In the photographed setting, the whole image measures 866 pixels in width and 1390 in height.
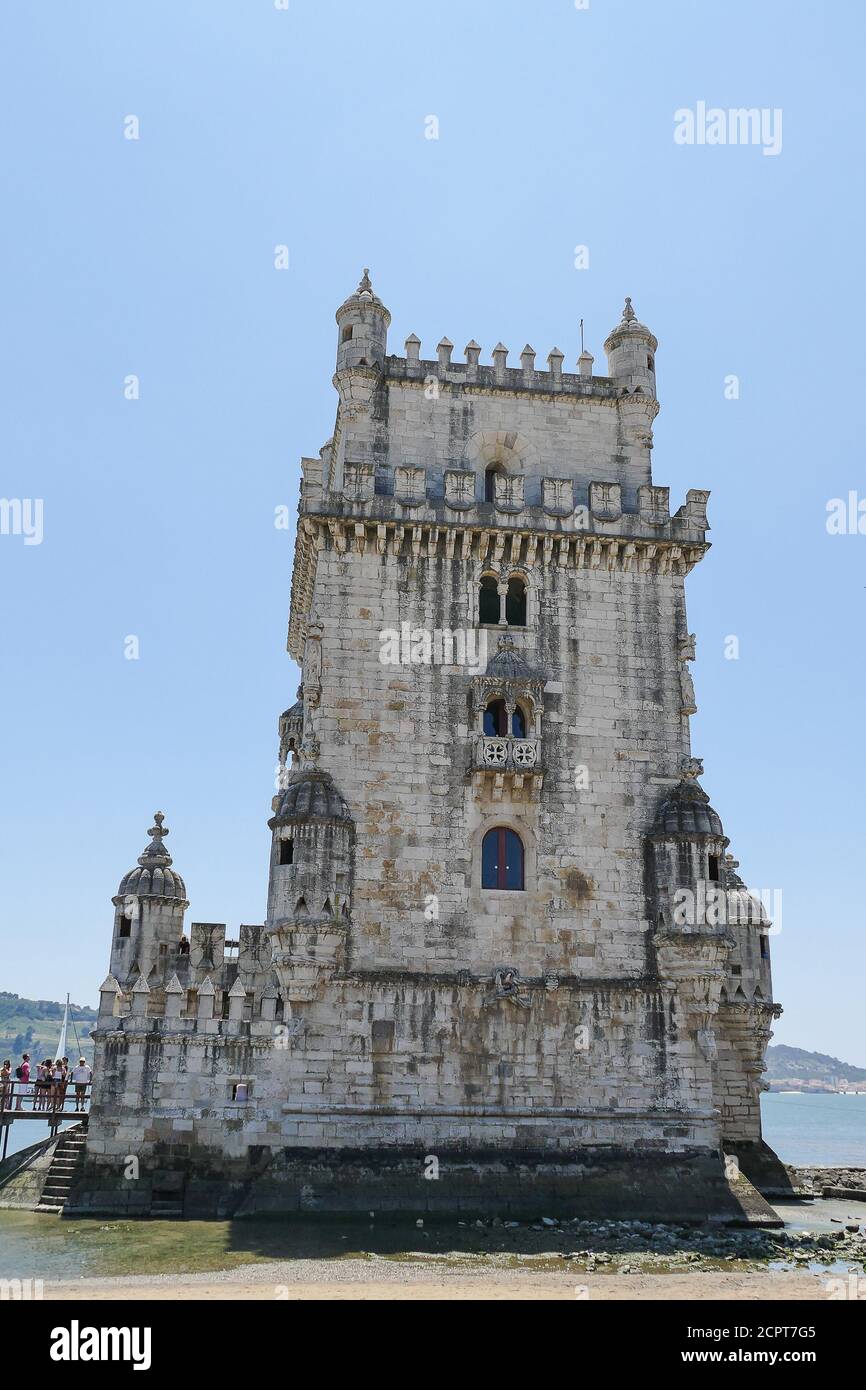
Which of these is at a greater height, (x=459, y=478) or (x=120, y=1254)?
(x=459, y=478)

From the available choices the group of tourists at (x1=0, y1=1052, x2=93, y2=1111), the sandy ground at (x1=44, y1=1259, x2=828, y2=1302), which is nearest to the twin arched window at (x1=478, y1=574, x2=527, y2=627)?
the sandy ground at (x1=44, y1=1259, x2=828, y2=1302)

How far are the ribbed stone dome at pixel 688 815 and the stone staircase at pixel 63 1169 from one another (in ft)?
57.6

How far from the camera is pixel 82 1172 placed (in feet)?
92.3

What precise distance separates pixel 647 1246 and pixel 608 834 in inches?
415

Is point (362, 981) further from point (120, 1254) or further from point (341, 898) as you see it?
point (120, 1254)

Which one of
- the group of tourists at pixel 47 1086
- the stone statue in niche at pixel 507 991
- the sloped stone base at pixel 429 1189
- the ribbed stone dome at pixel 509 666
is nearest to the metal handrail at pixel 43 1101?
the group of tourists at pixel 47 1086

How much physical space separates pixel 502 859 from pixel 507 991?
11.7 feet

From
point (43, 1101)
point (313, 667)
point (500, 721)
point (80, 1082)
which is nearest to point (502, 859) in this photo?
point (500, 721)

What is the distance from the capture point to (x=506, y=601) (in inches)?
1315

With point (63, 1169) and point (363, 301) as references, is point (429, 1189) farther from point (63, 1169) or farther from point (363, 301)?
point (363, 301)

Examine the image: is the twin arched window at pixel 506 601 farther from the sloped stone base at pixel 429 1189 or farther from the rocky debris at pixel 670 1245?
the rocky debris at pixel 670 1245

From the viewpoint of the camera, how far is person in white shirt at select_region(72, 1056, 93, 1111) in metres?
34.0
